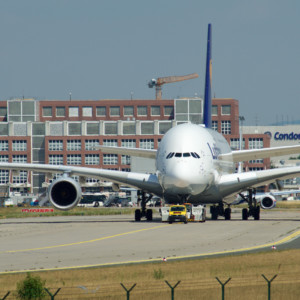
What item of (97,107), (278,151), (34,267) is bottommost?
(34,267)

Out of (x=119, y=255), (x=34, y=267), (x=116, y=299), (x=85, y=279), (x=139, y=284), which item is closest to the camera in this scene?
(x=116, y=299)

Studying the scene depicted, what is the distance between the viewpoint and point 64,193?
4406 centimetres

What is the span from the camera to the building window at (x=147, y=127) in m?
156

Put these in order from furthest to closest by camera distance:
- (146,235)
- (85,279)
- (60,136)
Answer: (60,136)
(146,235)
(85,279)

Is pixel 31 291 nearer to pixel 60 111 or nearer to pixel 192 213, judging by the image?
pixel 192 213

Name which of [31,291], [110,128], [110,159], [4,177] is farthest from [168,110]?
Answer: [31,291]

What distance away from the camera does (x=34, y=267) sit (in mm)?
22484

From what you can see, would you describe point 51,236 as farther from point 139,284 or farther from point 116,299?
point 116,299

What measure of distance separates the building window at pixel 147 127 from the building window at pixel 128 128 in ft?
6.47

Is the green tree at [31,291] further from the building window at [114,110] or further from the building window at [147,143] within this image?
the building window at [114,110]

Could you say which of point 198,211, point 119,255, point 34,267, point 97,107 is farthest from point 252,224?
point 97,107

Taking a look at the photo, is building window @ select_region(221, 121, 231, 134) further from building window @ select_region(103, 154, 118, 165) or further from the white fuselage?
the white fuselage

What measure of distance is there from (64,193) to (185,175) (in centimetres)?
741

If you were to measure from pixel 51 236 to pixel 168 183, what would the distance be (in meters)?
9.06
